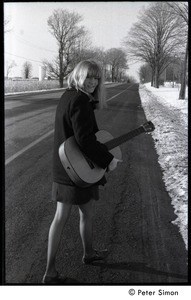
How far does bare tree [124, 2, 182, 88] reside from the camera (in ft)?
Answer: 8.68

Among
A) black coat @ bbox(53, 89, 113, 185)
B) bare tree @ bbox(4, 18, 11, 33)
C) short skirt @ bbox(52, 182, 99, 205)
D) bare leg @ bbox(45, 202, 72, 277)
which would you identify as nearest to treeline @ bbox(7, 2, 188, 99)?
bare tree @ bbox(4, 18, 11, 33)

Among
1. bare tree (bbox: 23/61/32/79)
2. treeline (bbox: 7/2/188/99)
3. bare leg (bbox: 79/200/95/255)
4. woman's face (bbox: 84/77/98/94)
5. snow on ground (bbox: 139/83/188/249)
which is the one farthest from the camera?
snow on ground (bbox: 139/83/188/249)

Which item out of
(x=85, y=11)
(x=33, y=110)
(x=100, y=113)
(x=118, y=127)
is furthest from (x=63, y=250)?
(x=33, y=110)

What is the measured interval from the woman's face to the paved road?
93 centimetres

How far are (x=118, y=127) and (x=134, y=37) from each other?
392cm

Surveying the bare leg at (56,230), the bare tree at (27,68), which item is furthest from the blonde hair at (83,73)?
the bare tree at (27,68)

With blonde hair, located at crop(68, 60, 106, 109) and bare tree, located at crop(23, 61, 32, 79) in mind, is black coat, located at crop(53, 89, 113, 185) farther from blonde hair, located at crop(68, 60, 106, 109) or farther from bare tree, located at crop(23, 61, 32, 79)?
bare tree, located at crop(23, 61, 32, 79)

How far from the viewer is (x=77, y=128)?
1861 millimetres

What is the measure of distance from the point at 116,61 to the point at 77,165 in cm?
148

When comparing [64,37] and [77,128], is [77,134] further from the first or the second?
[64,37]

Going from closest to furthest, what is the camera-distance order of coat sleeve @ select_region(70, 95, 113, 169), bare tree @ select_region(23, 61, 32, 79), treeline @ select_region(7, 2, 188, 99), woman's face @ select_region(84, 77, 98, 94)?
coat sleeve @ select_region(70, 95, 113, 169) < woman's face @ select_region(84, 77, 98, 94) < treeline @ select_region(7, 2, 188, 99) < bare tree @ select_region(23, 61, 32, 79)

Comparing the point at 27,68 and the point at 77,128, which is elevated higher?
the point at 27,68

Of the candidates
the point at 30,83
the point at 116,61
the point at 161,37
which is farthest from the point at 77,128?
the point at 30,83

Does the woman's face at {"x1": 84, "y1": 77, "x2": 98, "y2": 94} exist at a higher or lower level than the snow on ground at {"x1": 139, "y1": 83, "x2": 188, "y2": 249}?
higher
